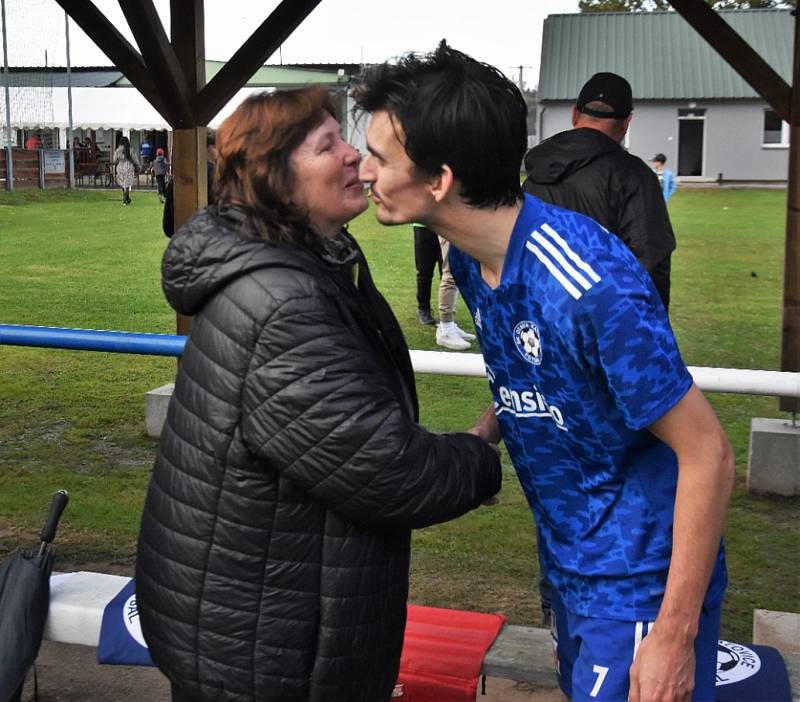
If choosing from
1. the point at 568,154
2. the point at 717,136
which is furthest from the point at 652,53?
the point at 568,154

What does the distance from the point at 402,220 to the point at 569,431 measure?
40 centimetres

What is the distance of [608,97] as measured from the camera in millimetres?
4520

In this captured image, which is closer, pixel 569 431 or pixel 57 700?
pixel 569 431

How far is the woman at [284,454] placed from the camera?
5.52ft

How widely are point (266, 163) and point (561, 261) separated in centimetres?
49

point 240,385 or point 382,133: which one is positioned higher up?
point 382,133

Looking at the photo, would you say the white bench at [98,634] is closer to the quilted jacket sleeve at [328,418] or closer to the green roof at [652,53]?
the quilted jacket sleeve at [328,418]

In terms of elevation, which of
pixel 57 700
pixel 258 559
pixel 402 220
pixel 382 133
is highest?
pixel 382 133

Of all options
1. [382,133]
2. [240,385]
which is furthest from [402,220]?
[240,385]

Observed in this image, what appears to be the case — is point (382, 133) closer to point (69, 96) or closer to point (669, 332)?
point (669, 332)

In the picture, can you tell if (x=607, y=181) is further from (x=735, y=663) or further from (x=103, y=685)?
(x=103, y=685)

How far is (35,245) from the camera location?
61.9ft

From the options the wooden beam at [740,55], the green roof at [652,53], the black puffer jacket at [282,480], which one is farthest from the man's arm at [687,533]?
the green roof at [652,53]

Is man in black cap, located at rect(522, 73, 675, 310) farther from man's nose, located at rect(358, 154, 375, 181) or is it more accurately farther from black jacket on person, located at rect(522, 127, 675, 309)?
man's nose, located at rect(358, 154, 375, 181)
